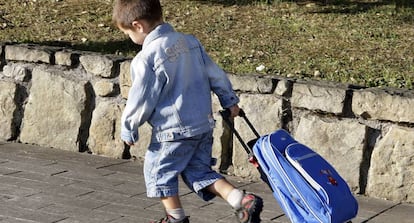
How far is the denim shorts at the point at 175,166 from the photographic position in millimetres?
5023

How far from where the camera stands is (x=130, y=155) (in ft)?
23.7

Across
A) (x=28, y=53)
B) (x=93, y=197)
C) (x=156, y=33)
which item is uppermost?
(x=156, y=33)

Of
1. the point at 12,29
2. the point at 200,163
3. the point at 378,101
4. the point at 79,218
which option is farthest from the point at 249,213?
the point at 12,29

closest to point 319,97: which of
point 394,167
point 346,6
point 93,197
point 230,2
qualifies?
point 394,167

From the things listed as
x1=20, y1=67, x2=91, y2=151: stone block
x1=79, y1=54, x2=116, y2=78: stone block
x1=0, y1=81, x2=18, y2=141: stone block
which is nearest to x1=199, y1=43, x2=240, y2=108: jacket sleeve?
x1=79, y1=54, x2=116, y2=78: stone block

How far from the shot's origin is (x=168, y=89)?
495 cm

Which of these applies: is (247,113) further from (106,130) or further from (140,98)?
(140,98)

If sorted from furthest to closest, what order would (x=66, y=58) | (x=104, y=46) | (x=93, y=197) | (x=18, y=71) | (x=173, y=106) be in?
(x=104, y=46)
(x=18, y=71)
(x=66, y=58)
(x=93, y=197)
(x=173, y=106)

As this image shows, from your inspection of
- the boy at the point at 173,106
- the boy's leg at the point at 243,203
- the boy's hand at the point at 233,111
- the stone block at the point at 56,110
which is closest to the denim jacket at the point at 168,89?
the boy at the point at 173,106

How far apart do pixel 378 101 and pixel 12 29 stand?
4.32 meters

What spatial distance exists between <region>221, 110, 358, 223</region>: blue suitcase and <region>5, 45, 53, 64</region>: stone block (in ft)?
9.81

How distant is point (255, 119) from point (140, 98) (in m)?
1.92

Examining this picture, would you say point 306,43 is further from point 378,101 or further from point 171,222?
point 171,222

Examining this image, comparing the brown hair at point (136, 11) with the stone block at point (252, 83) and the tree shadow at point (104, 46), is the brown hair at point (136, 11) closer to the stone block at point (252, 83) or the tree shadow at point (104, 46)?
the stone block at point (252, 83)
